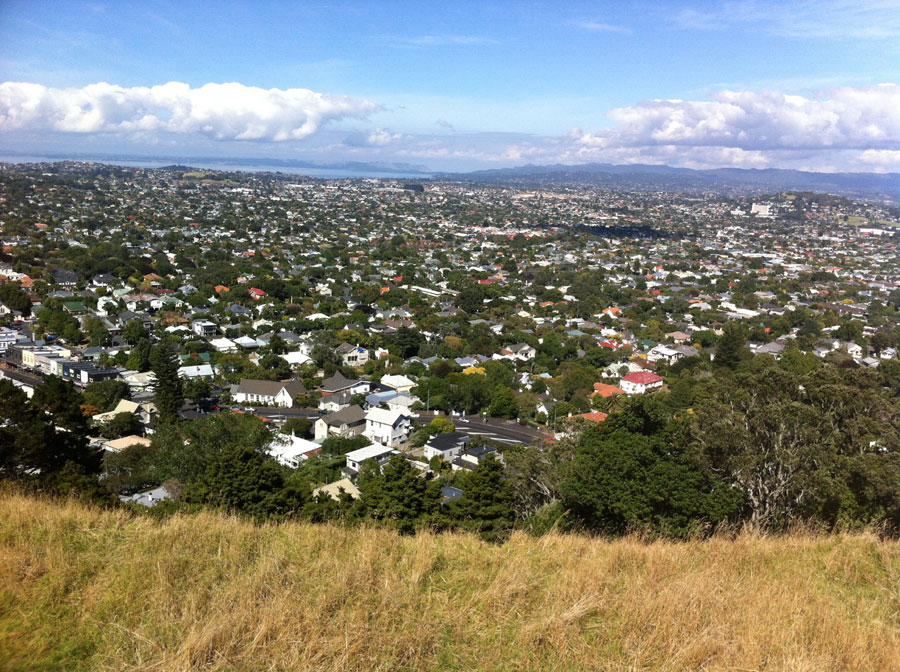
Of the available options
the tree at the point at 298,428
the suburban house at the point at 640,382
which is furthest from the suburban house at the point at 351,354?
the suburban house at the point at 640,382

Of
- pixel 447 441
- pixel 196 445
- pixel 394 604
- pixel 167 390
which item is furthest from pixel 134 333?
pixel 394 604

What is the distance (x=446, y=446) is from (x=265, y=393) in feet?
23.3

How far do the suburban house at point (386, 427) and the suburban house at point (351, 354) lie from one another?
6713 mm

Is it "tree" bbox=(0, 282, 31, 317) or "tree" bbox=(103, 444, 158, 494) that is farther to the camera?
"tree" bbox=(0, 282, 31, 317)

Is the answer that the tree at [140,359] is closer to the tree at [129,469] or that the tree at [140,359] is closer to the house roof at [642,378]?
the tree at [129,469]

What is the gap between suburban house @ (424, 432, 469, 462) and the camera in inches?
534

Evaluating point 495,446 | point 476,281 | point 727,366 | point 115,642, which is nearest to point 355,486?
point 495,446

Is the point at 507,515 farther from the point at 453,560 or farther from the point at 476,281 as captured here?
the point at 476,281

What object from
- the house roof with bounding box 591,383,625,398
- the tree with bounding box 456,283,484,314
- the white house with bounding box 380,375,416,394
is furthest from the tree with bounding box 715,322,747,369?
the tree with bounding box 456,283,484,314

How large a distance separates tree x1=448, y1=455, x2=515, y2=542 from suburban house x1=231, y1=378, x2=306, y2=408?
12.6 metres

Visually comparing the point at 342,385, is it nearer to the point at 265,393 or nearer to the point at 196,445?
the point at 265,393

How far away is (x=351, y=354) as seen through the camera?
22.0 m

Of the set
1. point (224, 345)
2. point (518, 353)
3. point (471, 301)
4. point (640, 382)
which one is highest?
point (471, 301)

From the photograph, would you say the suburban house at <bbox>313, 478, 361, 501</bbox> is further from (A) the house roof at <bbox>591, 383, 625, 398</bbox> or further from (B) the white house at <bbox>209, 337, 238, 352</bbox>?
(B) the white house at <bbox>209, 337, 238, 352</bbox>
